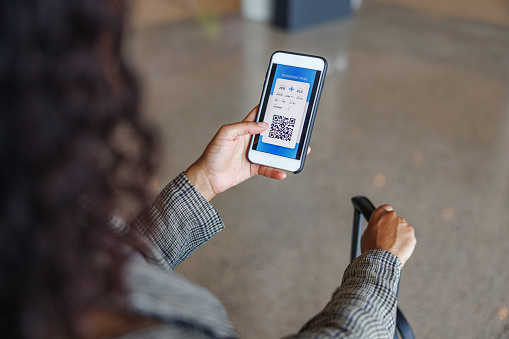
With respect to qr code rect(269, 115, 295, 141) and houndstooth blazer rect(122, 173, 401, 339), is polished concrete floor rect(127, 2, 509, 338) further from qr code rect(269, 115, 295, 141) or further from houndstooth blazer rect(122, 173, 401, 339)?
qr code rect(269, 115, 295, 141)

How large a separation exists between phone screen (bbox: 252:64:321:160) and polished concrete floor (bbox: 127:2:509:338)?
0.34 metres

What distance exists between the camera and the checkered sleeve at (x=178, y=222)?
0.85 m

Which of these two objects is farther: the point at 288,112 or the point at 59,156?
the point at 288,112

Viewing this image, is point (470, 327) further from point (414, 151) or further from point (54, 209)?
point (54, 209)

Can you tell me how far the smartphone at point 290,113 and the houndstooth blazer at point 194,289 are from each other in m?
0.23

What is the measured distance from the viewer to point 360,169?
2.25 m

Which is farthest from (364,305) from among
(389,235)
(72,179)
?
(72,179)

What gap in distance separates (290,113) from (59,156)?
69 centimetres

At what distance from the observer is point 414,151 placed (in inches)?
93.7

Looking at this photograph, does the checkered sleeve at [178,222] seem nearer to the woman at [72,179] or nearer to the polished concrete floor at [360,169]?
the polished concrete floor at [360,169]

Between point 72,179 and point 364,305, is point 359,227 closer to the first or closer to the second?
point 364,305

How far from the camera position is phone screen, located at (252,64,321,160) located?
3.34 ft

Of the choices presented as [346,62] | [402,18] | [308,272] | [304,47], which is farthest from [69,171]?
[402,18]

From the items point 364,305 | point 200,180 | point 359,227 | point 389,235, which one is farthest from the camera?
point 359,227
